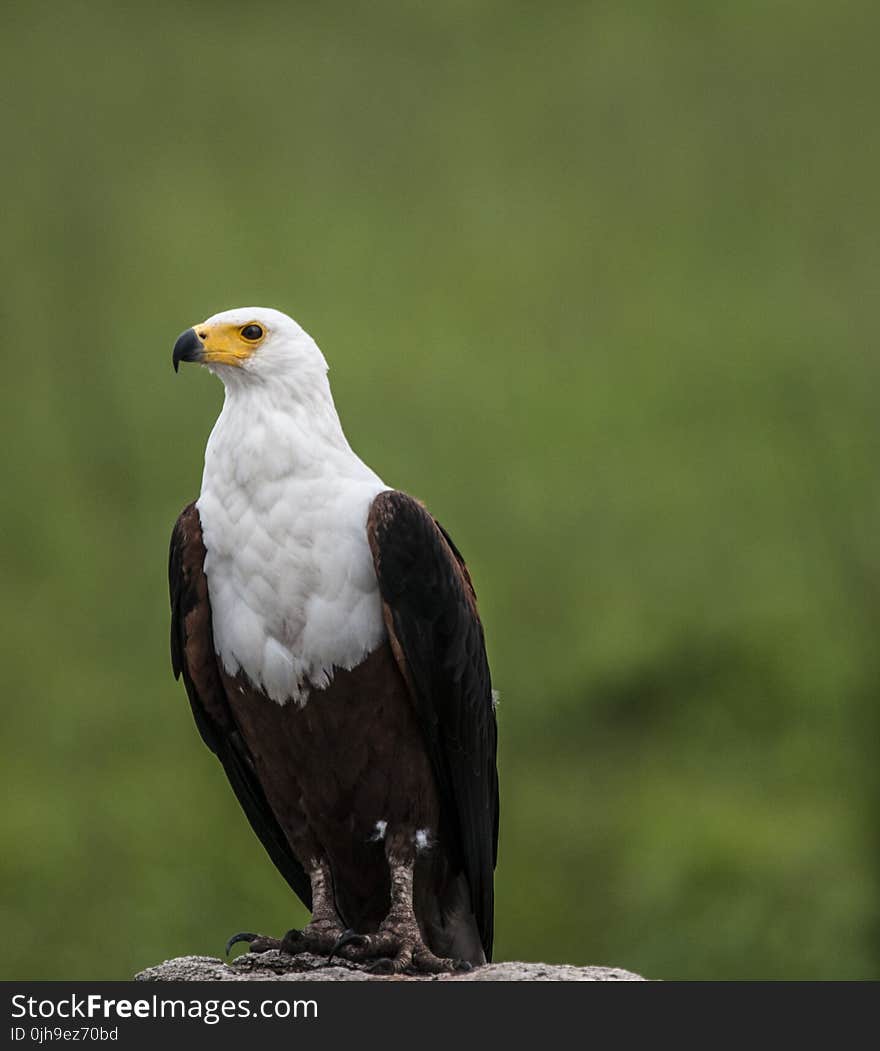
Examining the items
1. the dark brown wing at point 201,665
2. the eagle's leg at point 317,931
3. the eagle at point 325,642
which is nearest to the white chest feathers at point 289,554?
the eagle at point 325,642

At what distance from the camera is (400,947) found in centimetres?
609

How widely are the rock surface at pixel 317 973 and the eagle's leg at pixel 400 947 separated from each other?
5 cm

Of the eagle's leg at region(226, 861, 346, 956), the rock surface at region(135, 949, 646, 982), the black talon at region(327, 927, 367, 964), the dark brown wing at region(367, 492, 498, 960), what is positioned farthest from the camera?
the eagle's leg at region(226, 861, 346, 956)

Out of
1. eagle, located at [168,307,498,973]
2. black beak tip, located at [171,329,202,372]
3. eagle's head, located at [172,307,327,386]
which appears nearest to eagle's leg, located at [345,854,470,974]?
eagle, located at [168,307,498,973]

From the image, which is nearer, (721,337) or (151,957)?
(151,957)

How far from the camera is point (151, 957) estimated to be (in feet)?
45.6

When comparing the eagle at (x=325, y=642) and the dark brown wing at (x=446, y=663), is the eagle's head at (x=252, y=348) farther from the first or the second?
the dark brown wing at (x=446, y=663)

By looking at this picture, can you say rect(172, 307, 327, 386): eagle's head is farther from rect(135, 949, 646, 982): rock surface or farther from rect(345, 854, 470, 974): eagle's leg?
rect(135, 949, 646, 982): rock surface

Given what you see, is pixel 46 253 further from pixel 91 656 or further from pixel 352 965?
pixel 352 965

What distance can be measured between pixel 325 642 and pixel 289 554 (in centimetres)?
33

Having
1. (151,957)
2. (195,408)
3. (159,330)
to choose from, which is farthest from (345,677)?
(159,330)

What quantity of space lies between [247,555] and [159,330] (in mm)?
13426

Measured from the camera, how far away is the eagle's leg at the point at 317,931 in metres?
6.21

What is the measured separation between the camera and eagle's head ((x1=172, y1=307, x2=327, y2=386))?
19.9ft
